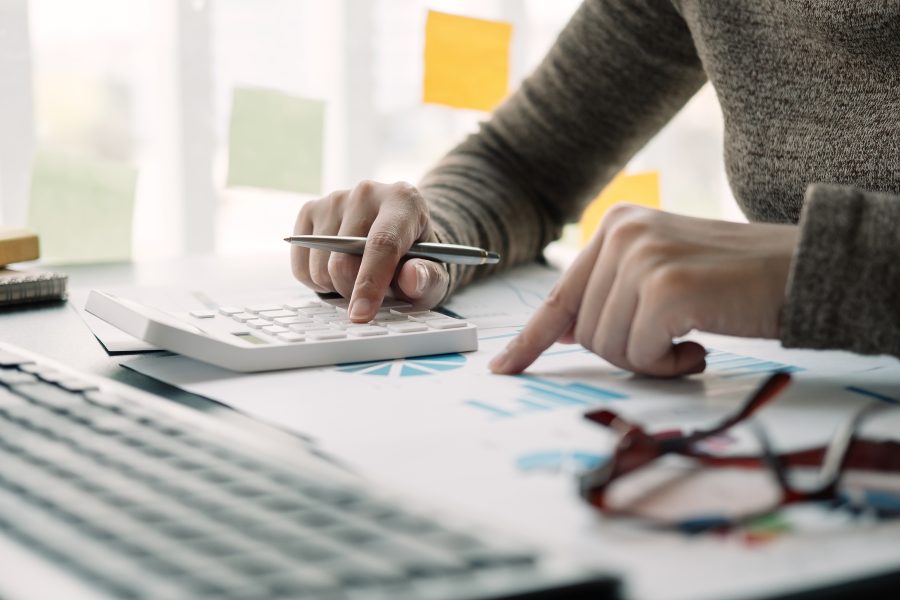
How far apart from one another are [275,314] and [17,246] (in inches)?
12.3

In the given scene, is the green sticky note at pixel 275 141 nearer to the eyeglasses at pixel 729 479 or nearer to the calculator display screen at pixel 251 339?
the calculator display screen at pixel 251 339

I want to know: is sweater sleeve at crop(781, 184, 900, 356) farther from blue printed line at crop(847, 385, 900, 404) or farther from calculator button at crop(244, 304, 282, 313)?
calculator button at crop(244, 304, 282, 313)

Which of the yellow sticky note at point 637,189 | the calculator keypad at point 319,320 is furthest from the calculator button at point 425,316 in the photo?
the yellow sticky note at point 637,189

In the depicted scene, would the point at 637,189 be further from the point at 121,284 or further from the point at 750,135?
the point at 121,284

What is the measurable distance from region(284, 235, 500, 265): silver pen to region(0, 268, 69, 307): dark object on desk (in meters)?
0.22

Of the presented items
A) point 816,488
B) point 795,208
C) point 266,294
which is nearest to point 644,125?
point 795,208

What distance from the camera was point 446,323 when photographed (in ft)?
2.24

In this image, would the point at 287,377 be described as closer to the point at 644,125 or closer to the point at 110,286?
the point at 110,286

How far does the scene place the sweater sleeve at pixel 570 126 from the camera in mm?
1027

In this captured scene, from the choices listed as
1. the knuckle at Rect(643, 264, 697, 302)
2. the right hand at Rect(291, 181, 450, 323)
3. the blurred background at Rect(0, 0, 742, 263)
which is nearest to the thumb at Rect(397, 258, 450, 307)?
the right hand at Rect(291, 181, 450, 323)

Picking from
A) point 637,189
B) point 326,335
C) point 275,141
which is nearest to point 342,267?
point 326,335

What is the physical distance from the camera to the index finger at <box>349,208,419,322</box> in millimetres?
691

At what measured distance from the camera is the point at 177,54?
1191 millimetres

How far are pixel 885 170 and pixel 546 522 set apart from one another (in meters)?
0.54
